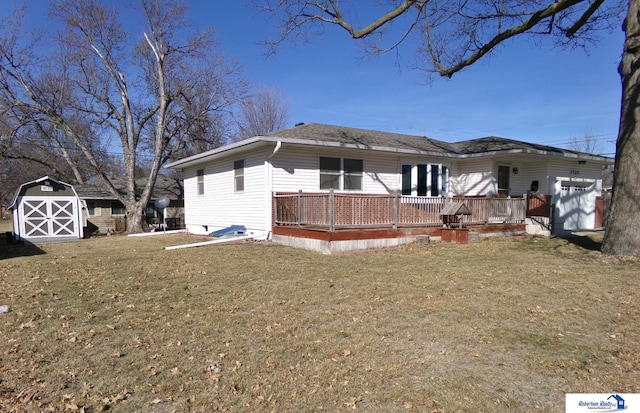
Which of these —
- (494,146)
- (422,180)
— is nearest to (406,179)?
(422,180)

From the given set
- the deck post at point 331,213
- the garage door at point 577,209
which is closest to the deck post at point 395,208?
the deck post at point 331,213

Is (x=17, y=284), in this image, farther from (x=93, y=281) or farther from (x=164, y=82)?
(x=164, y=82)

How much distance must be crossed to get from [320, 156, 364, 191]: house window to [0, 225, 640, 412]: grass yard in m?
5.74

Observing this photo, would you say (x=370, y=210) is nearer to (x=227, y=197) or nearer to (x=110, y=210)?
(x=227, y=197)

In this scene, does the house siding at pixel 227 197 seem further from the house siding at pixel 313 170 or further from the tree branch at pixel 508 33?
the tree branch at pixel 508 33

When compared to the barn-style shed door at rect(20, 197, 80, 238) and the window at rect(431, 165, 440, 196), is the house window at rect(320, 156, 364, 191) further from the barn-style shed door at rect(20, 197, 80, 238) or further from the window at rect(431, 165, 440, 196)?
the barn-style shed door at rect(20, 197, 80, 238)

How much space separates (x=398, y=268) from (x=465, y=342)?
388cm

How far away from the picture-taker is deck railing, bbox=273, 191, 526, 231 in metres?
9.95

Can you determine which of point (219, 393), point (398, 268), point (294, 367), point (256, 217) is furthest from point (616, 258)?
point (256, 217)

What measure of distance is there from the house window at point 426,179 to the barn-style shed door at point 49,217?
551 inches

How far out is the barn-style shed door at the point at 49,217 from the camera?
15172 millimetres

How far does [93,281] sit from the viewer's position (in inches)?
265

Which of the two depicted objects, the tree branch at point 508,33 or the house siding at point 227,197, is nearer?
the tree branch at point 508,33

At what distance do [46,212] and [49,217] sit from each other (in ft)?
0.76
